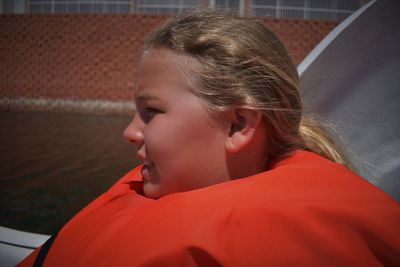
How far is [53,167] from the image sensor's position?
387cm

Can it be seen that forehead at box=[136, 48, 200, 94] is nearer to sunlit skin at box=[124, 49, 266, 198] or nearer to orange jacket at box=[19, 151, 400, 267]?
sunlit skin at box=[124, 49, 266, 198]

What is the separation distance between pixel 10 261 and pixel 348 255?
3.78 ft

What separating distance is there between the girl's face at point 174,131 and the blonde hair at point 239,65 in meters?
0.03

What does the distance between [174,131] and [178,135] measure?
12mm

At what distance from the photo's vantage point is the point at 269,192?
2.24ft

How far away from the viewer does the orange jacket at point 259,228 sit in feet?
1.92

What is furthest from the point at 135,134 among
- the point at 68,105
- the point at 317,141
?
the point at 68,105

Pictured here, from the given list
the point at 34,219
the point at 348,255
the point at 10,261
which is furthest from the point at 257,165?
the point at 34,219

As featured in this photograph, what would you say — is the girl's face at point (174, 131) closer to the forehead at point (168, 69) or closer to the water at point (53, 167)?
the forehead at point (168, 69)

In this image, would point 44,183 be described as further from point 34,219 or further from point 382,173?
point 382,173

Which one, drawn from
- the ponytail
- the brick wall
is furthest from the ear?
the brick wall

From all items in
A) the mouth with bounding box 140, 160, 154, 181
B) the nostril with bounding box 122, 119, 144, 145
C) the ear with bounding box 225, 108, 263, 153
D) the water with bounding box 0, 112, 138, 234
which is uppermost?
the ear with bounding box 225, 108, 263, 153

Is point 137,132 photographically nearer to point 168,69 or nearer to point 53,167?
point 168,69

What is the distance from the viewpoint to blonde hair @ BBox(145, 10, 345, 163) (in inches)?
30.6
